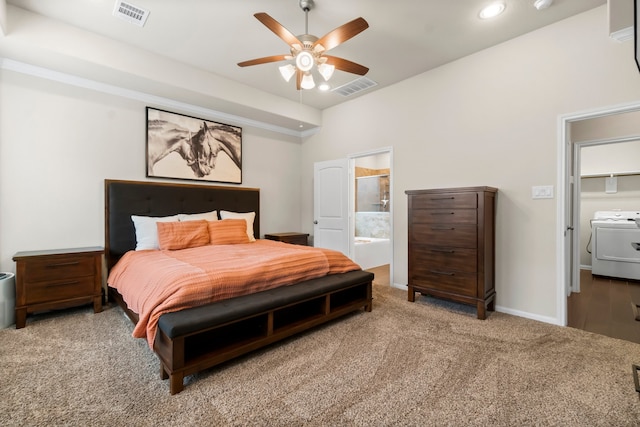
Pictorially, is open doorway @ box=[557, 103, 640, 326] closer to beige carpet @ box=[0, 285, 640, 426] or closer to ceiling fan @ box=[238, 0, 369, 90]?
beige carpet @ box=[0, 285, 640, 426]

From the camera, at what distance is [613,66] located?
2.42m

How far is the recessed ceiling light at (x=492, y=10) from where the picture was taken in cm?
245

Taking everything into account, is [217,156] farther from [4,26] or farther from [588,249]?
[588,249]

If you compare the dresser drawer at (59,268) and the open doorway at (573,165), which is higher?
the open doorway at (573,165)

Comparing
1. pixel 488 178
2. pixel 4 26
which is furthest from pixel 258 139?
pixel 488 178

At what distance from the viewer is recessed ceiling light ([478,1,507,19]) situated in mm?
2448

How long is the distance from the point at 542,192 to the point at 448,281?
4.04ft

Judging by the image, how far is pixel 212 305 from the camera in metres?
2.00

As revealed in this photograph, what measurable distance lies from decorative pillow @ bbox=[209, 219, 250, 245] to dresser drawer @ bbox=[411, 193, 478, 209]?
2.18 m

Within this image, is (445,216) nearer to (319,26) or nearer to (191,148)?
Answer: (319,26)

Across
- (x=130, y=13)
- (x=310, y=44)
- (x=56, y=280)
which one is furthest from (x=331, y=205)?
(x=56, y=280)

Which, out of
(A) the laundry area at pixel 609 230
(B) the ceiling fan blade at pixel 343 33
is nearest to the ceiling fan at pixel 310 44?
(B) the ceiling fan blade at pixel 343 33

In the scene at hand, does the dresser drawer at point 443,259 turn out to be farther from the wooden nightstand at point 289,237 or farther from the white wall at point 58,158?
the white wall at point 58,158

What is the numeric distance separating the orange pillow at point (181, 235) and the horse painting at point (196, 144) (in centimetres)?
86
